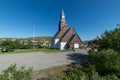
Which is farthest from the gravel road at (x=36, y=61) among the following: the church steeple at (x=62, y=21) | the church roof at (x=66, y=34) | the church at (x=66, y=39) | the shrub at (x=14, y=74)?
the church steeple at (x=62, y=21)

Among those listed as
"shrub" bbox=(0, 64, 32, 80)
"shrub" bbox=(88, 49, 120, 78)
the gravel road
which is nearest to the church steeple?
the gravel road

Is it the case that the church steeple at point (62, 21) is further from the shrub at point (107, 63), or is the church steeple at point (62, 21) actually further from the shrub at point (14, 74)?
the shrub at point (14, 74)

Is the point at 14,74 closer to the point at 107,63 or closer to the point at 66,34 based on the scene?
the point at 107,63

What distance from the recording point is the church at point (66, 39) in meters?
39.3

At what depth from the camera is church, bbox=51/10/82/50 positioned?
39344 millimetres

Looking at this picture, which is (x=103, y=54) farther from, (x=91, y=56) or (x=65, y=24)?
(x=65, y=24)

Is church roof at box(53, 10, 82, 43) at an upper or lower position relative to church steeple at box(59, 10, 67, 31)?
lower

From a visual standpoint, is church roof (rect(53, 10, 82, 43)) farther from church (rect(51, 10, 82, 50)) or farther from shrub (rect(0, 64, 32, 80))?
shrub (rect(0, 64, 32, 80))

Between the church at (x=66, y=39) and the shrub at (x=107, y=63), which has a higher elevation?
the church at (x=66, y=39)

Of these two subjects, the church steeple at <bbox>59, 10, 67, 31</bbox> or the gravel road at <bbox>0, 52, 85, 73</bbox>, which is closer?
the gravel road at <bbox>0, 52, 85, 73</bbox>

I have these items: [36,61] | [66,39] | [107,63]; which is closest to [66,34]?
[66,39]

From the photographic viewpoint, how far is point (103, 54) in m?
15.1

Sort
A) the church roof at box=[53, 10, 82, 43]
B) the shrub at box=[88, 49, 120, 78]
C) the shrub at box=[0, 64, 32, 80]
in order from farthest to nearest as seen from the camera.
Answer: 1. the church roof at box=[53, 10, 82, 43]
2. the shrub at box=[88, 49, 120, 78]
3. the shrub at box=[0, 64, 32, 80]

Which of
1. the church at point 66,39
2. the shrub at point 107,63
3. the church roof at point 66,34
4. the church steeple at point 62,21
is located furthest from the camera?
the church steeple at point 62,21
